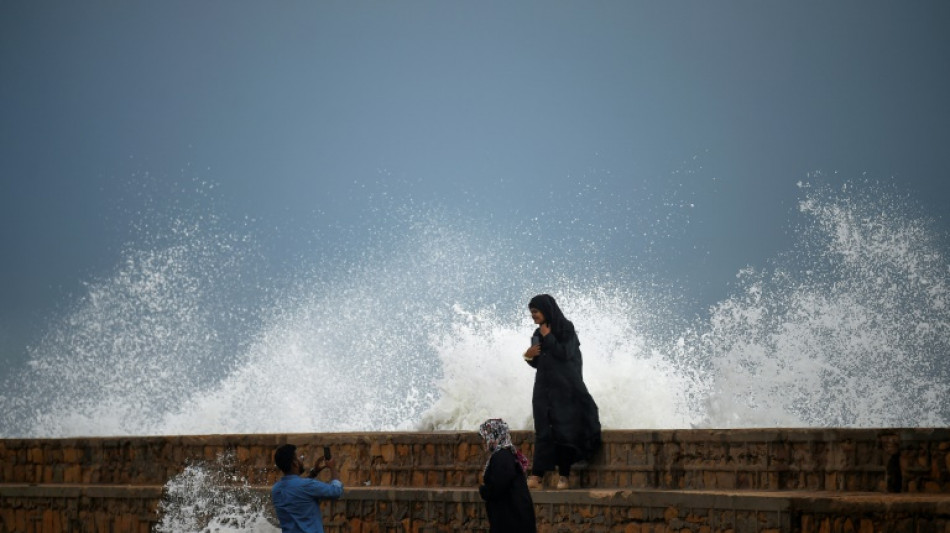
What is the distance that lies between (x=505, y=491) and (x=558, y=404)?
1.33m

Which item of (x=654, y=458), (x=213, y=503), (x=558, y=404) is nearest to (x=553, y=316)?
(x=558, y=404)

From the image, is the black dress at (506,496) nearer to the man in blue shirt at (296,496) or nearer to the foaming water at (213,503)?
the man in blue shirt at (296,496)

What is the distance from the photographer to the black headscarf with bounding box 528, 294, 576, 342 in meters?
7.64

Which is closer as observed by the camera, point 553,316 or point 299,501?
point 299,501

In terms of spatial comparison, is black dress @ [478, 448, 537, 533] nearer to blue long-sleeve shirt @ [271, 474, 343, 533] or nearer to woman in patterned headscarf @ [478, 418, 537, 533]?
woman in patterned headscarf @ [478, 418, 537, 533]

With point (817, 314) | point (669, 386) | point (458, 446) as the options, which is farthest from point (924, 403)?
point (458, 446)

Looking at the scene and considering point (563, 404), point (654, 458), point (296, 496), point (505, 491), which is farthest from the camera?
point (563, 404)

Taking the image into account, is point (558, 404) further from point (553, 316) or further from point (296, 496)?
point (296, 496)

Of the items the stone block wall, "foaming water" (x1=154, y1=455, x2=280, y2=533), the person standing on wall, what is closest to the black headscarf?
the person standing on wall

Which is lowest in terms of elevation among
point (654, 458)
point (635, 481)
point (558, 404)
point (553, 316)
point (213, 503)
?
point (213, 503)

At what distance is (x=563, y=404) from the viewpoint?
7.59m

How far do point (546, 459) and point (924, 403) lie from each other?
1049 cm

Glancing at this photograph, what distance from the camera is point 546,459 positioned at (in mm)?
7605

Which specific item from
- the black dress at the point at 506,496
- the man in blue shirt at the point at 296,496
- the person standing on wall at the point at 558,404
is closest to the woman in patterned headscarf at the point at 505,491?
the black dress at the point at 506,496
